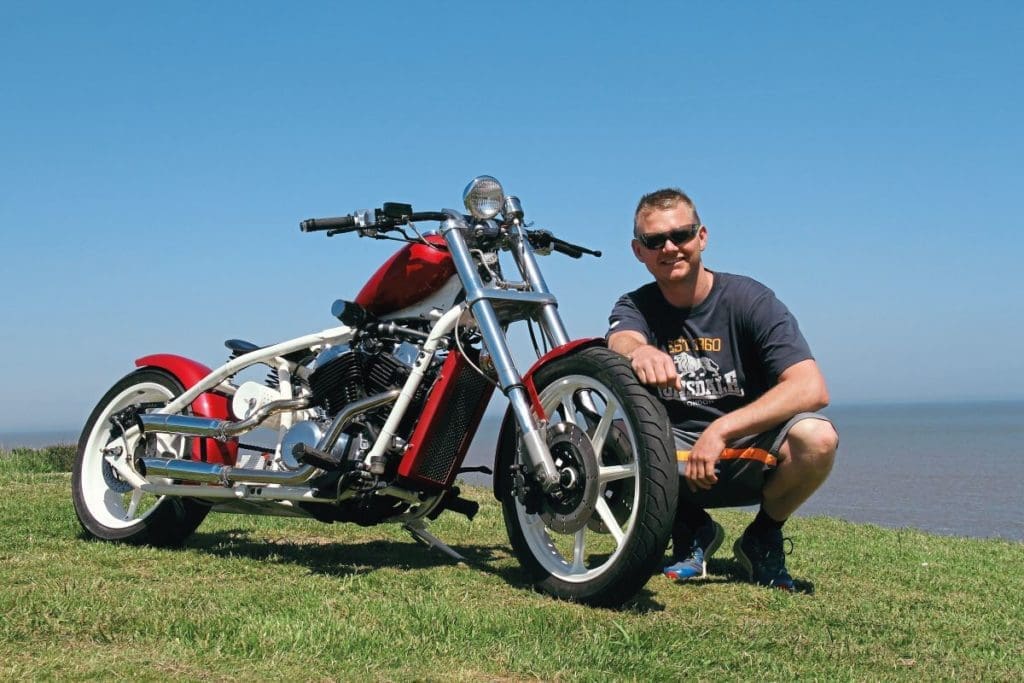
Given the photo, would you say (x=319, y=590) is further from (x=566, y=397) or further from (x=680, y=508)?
(x=680, y=508)

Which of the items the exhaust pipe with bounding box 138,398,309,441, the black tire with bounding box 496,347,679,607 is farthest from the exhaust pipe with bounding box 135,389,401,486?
the black tire with bounding box 496,347,679,607

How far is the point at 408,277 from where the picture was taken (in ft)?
15.1

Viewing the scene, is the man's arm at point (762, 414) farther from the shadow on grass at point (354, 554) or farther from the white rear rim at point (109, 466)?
the white rear rim at point (109, 466)

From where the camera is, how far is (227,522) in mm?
6180

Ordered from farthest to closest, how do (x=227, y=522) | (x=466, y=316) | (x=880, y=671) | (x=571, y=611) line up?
(x=227, y=522), (x=466, y=316), (x=571, y=611), (x=880, y=671)

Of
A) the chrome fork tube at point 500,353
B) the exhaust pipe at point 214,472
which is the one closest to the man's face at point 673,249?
the chrome fork tube at point 500,353

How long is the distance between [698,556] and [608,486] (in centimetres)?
65

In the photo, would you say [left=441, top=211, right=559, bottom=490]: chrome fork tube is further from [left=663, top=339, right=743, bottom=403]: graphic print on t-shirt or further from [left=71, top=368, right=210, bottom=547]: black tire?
[left=71, top=368, right=210, bottom=547]: black tire

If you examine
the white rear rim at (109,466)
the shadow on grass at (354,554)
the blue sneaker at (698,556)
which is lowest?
the shadow on grass at (354,554)

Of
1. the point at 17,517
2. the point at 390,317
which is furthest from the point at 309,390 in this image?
the point at 17,517

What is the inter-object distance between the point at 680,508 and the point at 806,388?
0.96m

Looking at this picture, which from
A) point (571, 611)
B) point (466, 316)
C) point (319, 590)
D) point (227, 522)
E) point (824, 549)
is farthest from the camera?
point (227, 522)

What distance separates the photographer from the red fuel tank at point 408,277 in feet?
14.9

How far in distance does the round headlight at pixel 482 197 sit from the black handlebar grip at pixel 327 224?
542mm
